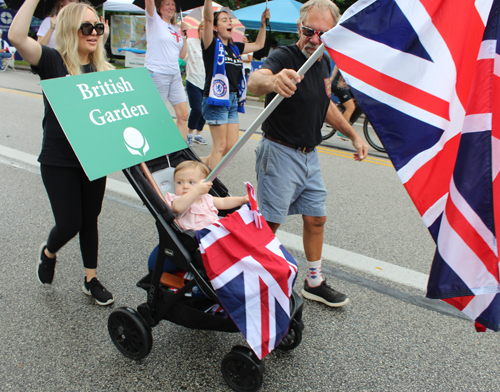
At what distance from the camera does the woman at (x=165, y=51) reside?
18.9ft

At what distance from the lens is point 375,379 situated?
2.44m

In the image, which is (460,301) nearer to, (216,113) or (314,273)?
(314,273)

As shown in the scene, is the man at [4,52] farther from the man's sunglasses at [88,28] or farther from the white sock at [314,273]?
the white sock at [314,273]

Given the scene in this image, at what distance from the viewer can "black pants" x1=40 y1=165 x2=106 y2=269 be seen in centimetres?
268

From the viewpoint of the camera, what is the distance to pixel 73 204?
2.76 m

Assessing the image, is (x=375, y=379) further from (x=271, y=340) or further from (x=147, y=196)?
(x=147, y=196)

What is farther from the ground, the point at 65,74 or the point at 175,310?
the point at 65,74

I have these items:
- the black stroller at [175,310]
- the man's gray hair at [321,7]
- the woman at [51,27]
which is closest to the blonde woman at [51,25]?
the woman at [51,27]

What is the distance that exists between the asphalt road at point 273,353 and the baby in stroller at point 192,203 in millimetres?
602

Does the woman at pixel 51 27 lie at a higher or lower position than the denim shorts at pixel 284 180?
higher

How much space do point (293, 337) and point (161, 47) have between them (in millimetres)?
4703

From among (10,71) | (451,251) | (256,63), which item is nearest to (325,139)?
(256,63)

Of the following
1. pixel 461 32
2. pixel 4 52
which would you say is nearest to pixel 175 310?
pixel 461 32

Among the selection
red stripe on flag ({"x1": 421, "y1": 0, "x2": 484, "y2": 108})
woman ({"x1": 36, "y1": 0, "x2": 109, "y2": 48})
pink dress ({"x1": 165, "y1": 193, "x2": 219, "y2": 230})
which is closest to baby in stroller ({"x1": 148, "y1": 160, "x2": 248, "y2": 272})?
pink dress ({"x1": 165, "y1": 193, "x2": 219, "y2": 230})
